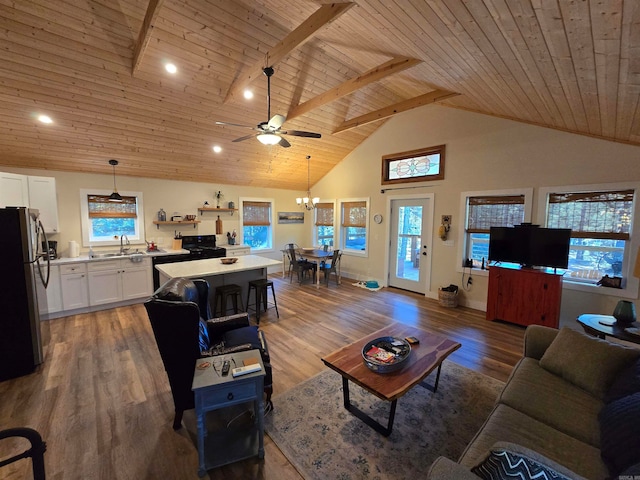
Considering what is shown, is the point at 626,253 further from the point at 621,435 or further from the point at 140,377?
the point at 140,377

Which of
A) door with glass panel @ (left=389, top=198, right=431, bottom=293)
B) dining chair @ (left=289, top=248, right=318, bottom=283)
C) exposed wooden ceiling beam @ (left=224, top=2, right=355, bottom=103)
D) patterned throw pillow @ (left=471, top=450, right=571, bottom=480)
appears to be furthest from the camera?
dining chair @ (left=289, top=248, right=318, bottom=283)

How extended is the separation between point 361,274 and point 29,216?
582 cm

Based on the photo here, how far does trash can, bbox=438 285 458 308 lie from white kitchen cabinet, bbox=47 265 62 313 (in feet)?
20.7

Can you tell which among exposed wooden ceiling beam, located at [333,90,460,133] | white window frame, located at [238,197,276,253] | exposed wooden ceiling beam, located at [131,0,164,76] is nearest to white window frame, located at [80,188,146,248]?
white window frame, located at [238,197,276,253]

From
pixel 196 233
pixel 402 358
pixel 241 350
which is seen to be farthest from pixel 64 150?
pixel 402 358

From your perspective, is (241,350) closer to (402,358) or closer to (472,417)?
(402,358)

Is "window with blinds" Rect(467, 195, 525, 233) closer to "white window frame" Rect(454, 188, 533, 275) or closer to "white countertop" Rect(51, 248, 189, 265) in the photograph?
"white window frame" Rect(454, 188, 533, 275)

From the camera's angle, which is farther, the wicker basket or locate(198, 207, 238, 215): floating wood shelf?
locate(198, 207, 238, 215): floating wood shelf

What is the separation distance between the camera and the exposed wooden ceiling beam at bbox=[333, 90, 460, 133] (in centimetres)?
424

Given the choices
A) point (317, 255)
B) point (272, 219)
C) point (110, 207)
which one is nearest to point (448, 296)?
point (317, 255)

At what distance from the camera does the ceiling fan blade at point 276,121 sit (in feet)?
9.82

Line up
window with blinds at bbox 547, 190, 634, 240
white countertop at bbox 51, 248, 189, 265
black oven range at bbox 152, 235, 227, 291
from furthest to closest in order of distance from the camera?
black oven range at bbox 152, 235, 227, 291, white countertop at bbox 51, 248, 189, 265, window with blinds at bbox 547, 190, 634, 240

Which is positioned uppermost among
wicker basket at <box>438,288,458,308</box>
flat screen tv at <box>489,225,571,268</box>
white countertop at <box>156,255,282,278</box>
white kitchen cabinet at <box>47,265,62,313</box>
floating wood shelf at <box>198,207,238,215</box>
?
→ floating wood shelf at <box>198,207,238,215</box>

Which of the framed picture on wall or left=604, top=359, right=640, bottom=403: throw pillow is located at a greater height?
the framed picture on wall
